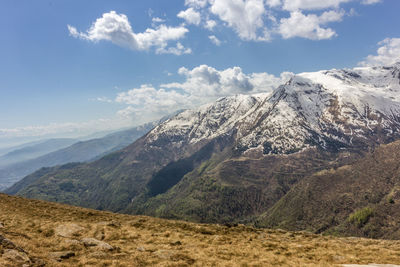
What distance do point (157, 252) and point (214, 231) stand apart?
1934 centimetres

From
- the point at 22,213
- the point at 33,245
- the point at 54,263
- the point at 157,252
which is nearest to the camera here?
the point at 54,263

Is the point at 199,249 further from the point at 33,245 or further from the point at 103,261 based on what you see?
the point at 33,245

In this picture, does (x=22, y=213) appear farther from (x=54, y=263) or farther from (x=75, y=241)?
(x=54, y=263)

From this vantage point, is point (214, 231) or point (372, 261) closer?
point (372, 261)

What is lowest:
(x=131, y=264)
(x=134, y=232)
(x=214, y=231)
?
(x=214, y=231)

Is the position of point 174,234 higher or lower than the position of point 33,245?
lower

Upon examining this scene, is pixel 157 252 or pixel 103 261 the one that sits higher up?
pixel 103 261

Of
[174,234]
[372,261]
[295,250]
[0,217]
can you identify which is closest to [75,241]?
[174,234]

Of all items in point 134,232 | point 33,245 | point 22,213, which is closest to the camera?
point 33,245

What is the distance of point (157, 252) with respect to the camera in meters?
27.4

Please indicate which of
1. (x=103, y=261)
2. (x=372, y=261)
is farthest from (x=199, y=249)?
(x=372, y=261)

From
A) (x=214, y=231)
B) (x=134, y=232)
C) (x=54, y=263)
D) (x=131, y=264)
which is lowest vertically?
(x=214, y=231)

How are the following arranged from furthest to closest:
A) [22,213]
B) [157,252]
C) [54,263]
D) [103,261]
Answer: [22,213] → [157,252] → [103,261] → [54,263]

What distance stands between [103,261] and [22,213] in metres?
34.2
